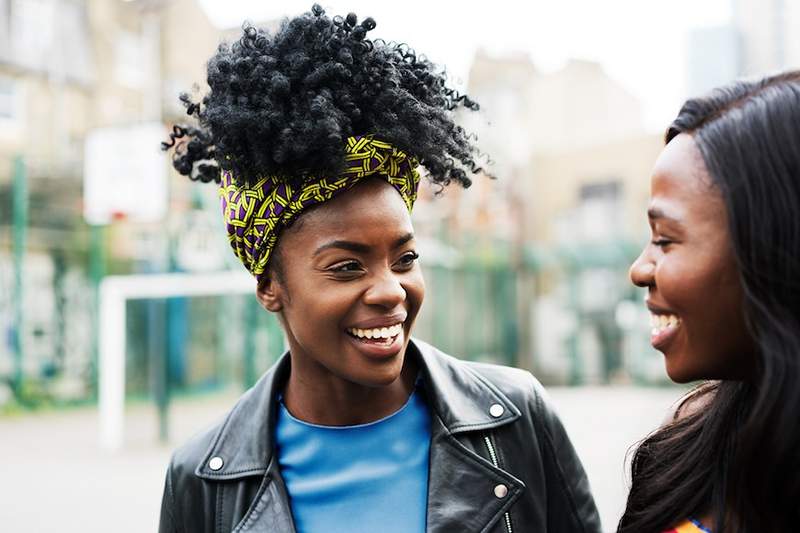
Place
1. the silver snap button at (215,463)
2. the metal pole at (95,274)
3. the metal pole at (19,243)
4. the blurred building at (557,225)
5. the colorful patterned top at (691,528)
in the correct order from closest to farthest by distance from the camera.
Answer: the colorful patterned top at (691,528)
the silver snap button at (215,463)
the metal pole at (19,243)
the metal pole at (95,274)
the blurred building at (557,225)

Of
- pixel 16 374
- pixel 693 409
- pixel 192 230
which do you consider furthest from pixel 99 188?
pixel 693 409

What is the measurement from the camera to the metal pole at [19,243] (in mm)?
12578

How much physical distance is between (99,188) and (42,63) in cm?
764

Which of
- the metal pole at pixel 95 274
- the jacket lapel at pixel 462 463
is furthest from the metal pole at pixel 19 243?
the jacket lapel at pixel 462 463

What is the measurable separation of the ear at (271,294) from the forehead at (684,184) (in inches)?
43.4

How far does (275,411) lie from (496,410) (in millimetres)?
657

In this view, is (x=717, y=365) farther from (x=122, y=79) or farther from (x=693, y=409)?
(x=122, y=79)

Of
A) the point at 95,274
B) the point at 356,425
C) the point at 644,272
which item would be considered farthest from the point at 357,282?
the point at 95,274

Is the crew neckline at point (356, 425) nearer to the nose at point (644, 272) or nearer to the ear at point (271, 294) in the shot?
the ear at point (271, 294)

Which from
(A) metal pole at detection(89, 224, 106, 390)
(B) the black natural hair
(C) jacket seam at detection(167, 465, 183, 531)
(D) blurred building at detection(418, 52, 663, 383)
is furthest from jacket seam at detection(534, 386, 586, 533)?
(D) blurred building at detection(418, 52, 663, 383)

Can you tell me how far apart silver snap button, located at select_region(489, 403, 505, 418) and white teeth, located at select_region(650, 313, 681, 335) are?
71cm

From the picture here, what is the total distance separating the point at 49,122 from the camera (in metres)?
15.8

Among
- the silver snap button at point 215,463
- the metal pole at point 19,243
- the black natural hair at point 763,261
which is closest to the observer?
the black natural hair at point 763,261

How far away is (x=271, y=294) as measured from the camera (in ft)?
8.09
